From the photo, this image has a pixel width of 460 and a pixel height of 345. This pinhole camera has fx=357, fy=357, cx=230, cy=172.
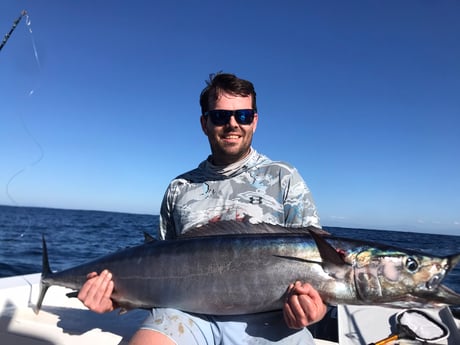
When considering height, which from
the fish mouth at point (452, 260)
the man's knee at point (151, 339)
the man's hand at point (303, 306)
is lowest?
the man's knee at point (151, 339)

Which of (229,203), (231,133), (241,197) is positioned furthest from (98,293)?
(231,133)

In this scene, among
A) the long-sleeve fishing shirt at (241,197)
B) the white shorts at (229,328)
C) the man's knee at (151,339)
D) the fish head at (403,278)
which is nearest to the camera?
the fish head at (403,278)

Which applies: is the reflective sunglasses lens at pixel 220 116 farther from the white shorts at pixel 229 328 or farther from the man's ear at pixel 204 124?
the white shorts at pixel 229 328

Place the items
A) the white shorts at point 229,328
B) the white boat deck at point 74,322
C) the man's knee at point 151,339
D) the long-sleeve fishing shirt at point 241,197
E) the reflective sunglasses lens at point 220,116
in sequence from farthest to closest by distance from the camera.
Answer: the reflective sunglasses lens at point 220,116 < the white boat deck at point 74,322 < the long-sleeve fishing shirt at point 241,197 < the white shorts at point 229,328 < the man's knee at point 151,339

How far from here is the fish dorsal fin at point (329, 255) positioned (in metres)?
2.45

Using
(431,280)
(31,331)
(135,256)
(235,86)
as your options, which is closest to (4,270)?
(31,331)

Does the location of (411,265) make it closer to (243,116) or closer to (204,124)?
(243,116)

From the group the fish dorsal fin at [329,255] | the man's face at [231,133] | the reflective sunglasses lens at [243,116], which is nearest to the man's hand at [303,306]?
the fish dorsal fin at [329,255]

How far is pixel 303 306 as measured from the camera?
2.33m

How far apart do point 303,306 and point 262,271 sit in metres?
0.39

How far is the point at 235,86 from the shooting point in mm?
3574

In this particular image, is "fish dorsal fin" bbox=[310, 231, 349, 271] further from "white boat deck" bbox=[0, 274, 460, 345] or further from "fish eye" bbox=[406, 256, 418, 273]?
"white boat deck" bbox=[0, 274, 460, 345]

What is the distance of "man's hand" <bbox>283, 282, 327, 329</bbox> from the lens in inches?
91.5

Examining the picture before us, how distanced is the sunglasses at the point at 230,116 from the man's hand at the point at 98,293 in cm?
172
